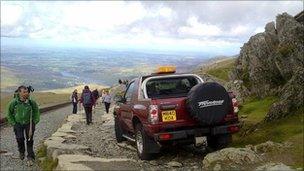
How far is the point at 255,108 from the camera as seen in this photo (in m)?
20.6

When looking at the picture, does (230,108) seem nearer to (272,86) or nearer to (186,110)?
(186,110)

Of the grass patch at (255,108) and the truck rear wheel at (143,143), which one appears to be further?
the grass patch at (255,108)

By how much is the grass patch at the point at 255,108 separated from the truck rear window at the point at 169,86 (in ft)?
11.7

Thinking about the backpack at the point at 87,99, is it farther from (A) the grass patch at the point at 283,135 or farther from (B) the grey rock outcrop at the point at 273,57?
(A) the grass patch at the point at 283,135

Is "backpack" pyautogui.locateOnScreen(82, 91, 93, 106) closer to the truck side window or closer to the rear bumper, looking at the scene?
the truck side window

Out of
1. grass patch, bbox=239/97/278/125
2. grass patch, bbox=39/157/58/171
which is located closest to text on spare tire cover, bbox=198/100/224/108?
grass patch, bbox=39/157/58/171

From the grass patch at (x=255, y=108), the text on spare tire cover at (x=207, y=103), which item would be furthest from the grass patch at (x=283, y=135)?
the grass patch at (x=255, y=108)

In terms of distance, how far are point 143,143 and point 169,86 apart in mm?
2246

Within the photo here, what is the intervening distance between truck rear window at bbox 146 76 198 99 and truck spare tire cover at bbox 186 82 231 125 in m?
2.05

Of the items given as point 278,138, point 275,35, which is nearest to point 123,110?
point 278,138

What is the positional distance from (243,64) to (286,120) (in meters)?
11.1

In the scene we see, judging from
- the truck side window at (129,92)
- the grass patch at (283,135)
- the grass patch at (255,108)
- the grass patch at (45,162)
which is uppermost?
the truck side window at (129,92)

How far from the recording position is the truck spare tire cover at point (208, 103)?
1262 centimetres

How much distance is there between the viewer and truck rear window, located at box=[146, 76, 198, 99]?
1493 centimetres
